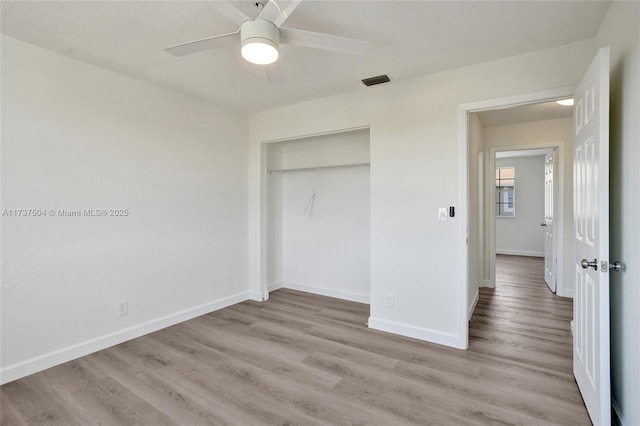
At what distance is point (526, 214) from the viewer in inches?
313

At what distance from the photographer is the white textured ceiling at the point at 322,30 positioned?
1970mm

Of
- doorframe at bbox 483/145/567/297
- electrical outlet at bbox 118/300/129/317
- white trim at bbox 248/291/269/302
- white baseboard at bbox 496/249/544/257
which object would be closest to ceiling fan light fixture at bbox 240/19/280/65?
electrical outlet at bbox 118/300/129/317

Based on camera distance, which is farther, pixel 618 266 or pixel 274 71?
pixel 274 71

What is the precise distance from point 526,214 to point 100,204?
8.76 meters

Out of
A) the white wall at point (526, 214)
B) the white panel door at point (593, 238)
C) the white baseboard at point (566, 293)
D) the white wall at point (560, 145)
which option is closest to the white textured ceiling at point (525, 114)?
the white wall at point (560, 145)

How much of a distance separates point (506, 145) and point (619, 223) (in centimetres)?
333

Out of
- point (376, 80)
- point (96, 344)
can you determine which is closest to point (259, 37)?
point (376, 80)

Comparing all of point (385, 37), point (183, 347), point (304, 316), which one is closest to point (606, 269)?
point (385, 37)

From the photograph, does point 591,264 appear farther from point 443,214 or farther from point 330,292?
point 330,292

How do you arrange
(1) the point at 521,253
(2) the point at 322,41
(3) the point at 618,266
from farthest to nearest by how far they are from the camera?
(1) the point at 521,253
(2) the point at 322,41
(3) the point at 618,266

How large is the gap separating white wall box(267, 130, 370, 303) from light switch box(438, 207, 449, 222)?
52.6 inches

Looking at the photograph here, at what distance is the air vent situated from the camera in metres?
3.02

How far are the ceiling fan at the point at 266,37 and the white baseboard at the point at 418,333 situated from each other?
2.47 metres

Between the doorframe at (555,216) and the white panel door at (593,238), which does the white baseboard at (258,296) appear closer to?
the white panel door at (593,238)
